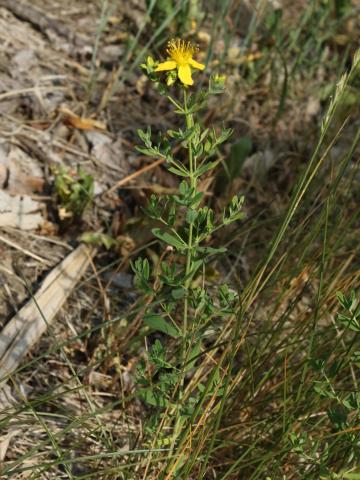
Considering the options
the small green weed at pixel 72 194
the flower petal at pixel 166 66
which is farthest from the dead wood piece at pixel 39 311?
the flower petal at pixel 166 66

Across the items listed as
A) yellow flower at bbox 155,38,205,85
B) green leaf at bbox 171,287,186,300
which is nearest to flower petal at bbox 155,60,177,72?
yellow flower at bbox 155,38,205,85

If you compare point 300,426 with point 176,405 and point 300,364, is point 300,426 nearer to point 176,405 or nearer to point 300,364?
point 300,364

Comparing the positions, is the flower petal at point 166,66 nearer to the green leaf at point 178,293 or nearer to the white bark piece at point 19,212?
the green leaf at point 178,293

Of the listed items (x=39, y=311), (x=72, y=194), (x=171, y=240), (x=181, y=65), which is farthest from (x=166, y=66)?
(x=72, y=194)

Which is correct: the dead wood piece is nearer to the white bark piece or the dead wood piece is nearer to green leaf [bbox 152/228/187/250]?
the white bark piece

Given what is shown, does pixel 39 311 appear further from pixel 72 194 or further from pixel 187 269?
pixel 72 194

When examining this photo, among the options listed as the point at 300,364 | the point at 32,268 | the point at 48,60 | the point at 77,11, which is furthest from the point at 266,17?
the point at 300,364
